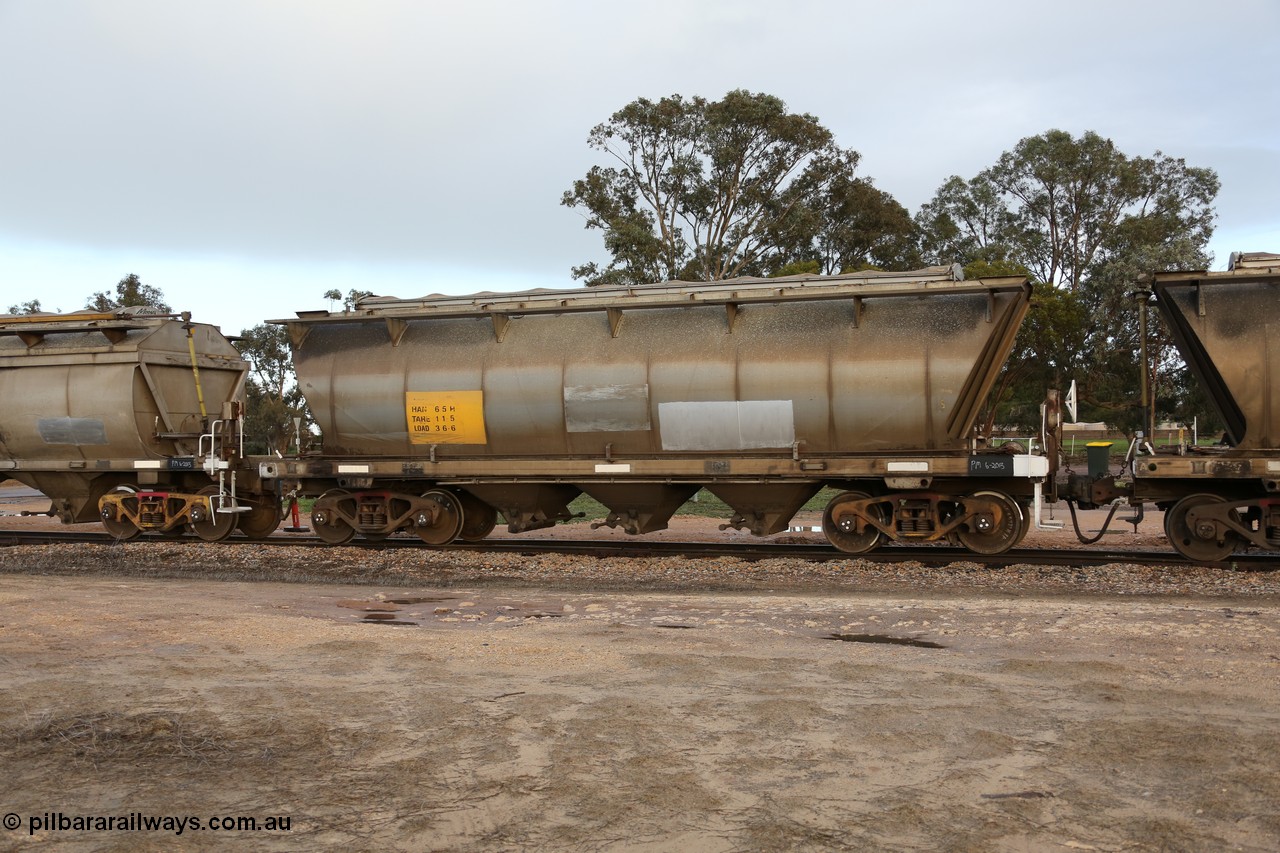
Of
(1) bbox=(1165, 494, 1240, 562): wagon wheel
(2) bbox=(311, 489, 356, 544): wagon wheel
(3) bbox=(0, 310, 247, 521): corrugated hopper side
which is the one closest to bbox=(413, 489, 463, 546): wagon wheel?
(2) bbox=(311, 489, 356, 544): wagon wheel

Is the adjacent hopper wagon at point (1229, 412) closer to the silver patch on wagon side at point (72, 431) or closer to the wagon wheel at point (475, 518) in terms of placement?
the wagon wheel at point (475, 518)

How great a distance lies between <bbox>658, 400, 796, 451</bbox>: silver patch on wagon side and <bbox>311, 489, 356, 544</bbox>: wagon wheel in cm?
527

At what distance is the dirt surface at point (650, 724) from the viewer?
15.0ft

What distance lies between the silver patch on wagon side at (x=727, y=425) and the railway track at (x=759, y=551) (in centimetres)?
160

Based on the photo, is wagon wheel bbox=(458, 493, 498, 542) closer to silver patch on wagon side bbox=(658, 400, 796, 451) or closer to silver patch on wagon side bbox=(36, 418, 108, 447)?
silver patch on wagon side bbox=(658, 400, 796, 451)

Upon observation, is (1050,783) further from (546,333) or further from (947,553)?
(546,333)

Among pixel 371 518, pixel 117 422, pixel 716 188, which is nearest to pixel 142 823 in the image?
pixel 371 518

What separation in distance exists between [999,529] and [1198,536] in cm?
233

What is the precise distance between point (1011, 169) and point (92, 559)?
4733cm

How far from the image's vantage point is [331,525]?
16.0 metres

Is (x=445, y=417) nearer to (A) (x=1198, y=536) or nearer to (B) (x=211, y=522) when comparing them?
(B) (x=211, y=522)

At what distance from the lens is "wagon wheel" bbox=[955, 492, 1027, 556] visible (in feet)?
44.1

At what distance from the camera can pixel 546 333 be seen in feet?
48.6

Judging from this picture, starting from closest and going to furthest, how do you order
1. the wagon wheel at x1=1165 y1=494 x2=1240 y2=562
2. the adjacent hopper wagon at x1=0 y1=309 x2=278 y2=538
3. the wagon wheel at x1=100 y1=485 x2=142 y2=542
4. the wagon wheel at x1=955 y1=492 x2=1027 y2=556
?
the wagon wheel at x1=1165 y1=494 x2=1240 y2=562
the wagon wheel at x1=955 y1=492 x2=1027 y2=556
the adjacent hopper wagon at x1=0 y1=309 x2=278 y2=538
the wagon wheel at x1=100 y1=485 x2=142 y2=542
